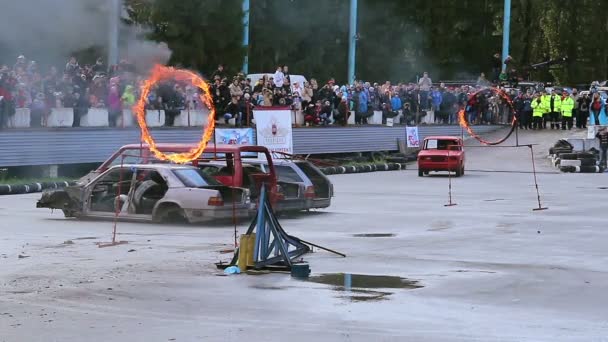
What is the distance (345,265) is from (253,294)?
9.64 ft

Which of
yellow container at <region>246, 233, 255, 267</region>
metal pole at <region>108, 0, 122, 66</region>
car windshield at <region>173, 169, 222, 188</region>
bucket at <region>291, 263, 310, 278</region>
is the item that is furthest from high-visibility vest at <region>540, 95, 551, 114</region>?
bucket at <region>291, 263, 310, 278</region>

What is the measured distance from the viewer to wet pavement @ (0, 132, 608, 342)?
1128 centimetres

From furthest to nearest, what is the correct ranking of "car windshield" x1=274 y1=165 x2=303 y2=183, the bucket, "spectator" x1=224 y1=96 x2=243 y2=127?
"spectator" x1=224 y1=96 x2=243 y2=127, "car windshield" x1=274 y1=165 x2=303 y2=183, the bucket

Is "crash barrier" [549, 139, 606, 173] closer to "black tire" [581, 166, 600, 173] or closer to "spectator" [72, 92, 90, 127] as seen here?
"black tire" [581, 166, 600, 173]

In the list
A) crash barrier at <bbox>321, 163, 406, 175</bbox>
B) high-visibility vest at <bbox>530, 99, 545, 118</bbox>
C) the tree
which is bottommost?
crash barrier at <bbox>321, 163, 406, 175</bbox>

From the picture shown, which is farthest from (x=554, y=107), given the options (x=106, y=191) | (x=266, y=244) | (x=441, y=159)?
(x=266, y=244)

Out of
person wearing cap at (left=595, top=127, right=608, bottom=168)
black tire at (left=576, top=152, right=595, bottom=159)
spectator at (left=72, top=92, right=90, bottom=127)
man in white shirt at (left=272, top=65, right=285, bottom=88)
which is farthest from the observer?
person wearing cap at (left=595, top=127, right=608, bottom=168)

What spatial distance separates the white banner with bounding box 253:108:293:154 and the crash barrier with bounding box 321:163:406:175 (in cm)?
174

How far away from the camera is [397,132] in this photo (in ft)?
158

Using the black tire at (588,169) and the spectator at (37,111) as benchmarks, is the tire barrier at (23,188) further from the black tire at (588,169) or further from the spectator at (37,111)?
the black tire at (588,169)

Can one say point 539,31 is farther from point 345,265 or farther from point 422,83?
point 345,265

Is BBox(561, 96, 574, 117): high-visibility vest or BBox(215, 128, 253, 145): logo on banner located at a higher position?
BBox(561, 96, 574, 117): high-visibility vest

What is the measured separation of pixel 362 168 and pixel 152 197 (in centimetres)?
2123

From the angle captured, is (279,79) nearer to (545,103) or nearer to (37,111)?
(37,111)
